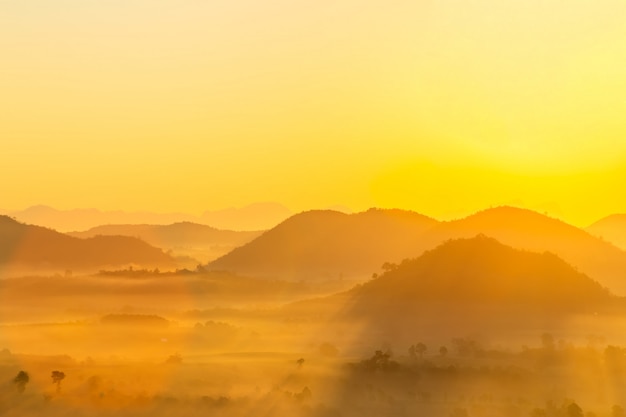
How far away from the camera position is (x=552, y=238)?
15262 cm

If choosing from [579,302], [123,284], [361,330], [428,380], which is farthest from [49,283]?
[428,380]

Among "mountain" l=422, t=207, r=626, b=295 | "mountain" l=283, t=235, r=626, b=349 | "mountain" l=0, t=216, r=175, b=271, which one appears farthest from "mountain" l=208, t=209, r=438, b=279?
"mountain" l=283, t=235, r=626, b=349

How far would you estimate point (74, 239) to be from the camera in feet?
650

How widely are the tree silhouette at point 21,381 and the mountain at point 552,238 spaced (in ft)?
348

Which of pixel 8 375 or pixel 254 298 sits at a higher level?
pixel 254 298

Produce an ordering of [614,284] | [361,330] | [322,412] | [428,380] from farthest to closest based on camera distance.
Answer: [614,284] → [361,330] → [428,380] → [322,412]

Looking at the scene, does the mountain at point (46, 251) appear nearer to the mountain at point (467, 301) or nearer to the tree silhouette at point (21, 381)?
the mountain at point (467, 301)

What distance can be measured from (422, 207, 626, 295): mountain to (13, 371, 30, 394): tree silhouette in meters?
106

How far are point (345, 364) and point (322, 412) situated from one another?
44.7 ft

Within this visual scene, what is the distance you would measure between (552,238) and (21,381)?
129 meters

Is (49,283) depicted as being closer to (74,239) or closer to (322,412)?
(74,239)

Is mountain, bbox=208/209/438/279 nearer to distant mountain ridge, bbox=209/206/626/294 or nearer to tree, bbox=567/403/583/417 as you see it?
distant mountain ridge, bbox=209/206/626/294

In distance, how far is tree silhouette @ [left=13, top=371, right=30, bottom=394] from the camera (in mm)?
40787

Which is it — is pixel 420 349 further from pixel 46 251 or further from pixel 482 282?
pixel 46 251
